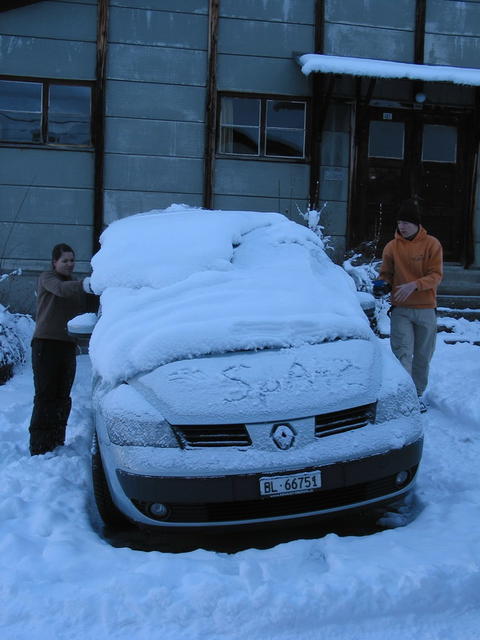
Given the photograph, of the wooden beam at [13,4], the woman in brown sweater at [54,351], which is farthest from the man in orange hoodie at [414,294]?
the wooden beam at [13,4]

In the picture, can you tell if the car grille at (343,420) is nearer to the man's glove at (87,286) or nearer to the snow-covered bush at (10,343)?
the man's glove at (87,286)

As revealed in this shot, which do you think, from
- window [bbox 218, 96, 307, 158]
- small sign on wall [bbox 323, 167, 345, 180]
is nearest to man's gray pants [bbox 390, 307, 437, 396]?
small sign on wall [bbox 323, 167, 345, 180]

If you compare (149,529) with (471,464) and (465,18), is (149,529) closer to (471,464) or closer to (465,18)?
(471,464)

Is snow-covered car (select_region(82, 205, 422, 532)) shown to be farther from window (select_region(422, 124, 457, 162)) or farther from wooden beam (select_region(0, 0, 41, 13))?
window (select_region(422, 124, 457, 162))

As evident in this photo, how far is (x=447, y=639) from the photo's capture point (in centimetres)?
243

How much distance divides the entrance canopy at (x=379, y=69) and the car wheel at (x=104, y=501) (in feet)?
25.4

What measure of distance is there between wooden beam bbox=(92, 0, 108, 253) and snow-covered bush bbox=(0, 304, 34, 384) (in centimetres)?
259

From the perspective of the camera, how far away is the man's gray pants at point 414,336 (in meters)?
5.61

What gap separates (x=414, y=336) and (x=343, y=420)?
2.77 meters

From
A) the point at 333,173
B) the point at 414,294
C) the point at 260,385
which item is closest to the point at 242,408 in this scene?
the point at 260,385

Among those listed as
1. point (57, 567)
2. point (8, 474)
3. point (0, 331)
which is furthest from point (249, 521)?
point (0, 331)

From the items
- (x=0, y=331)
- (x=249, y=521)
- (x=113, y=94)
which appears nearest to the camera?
(x=249, y=521)

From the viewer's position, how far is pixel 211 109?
10.3m

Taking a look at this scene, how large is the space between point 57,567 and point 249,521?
87 centimetres
